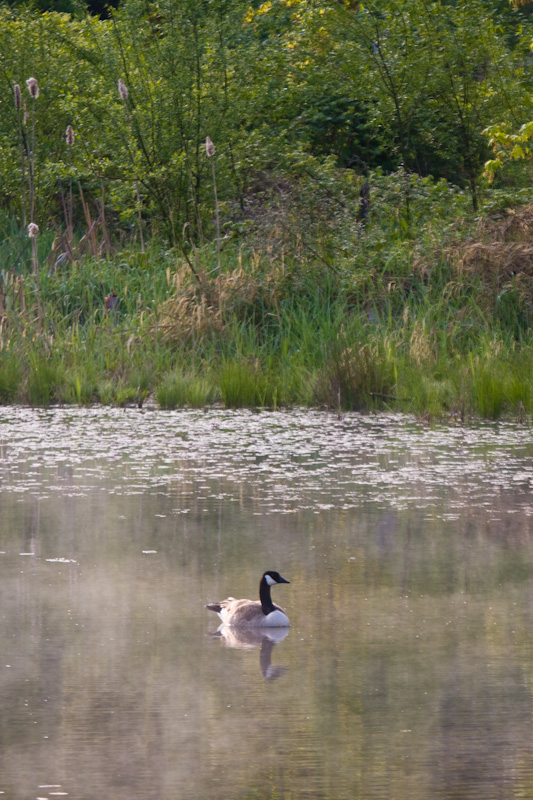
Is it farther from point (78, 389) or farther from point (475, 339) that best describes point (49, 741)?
point (475, 339)

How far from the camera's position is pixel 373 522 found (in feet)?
21.6

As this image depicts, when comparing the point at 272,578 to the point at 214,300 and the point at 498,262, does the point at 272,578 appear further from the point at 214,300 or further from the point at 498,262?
the point at 498,262

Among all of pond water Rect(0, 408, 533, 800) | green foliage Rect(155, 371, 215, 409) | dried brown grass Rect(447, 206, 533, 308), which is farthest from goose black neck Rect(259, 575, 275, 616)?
dried brown grass Rect(447, 206, 533, 308)

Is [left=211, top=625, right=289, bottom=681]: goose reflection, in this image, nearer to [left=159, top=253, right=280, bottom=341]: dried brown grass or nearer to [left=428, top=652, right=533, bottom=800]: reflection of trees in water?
[left=428, top=652, right=533, bottom=800]: reflection of trees in water

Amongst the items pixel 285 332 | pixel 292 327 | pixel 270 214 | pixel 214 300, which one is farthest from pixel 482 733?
pixel 270 214

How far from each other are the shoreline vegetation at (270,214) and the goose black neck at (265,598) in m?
5.50

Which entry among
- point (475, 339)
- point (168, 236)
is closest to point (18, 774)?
point (475, 339)

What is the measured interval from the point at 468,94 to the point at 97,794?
15.8 meters

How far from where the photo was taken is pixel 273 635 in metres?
4.72

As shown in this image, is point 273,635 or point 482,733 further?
point 273,635

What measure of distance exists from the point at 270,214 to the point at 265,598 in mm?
9688

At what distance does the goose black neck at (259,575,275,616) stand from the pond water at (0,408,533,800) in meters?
0.13

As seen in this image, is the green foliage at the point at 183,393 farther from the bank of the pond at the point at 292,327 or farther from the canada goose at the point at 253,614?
the canada goose at the point at 253,614

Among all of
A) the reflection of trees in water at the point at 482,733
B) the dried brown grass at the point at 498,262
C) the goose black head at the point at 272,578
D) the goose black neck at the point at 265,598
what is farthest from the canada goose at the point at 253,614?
the dried brown grass at the point at 498,262
